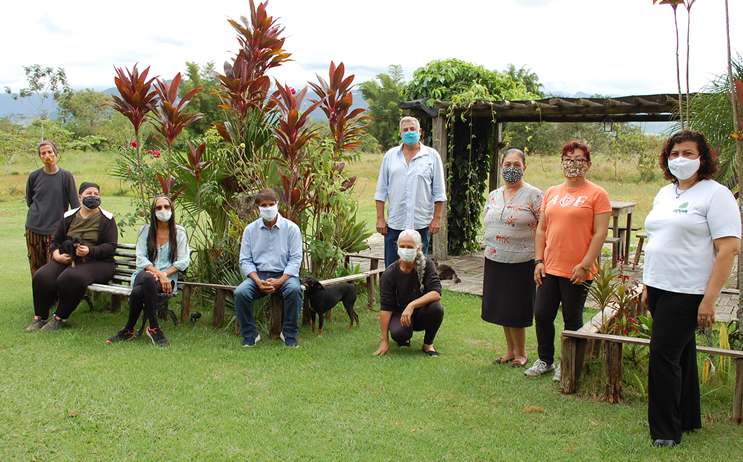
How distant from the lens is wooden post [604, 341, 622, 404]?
353 cm

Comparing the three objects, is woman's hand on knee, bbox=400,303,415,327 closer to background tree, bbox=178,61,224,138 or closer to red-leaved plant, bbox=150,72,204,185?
red-leaved plant, bbox=150,72,204,185

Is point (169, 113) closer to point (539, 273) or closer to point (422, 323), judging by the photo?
point (422, 323)

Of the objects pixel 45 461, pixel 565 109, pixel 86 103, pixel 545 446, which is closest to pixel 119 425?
pixel 45 461

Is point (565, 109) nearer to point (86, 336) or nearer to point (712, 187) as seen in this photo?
point (712, 187)

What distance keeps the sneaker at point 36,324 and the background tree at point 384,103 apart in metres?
34.4

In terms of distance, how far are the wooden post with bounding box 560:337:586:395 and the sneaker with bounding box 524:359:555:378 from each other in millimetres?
310

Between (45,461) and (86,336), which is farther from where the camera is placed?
(86,336)

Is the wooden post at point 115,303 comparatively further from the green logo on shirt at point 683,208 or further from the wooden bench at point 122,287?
the green logo on shirt at point 683,208

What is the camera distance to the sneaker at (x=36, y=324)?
5.12 m

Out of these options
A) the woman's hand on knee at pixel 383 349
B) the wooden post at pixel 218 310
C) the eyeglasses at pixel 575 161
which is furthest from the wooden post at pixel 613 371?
the wooden post at pixel 218 310

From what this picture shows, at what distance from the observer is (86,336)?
4980 millimetres

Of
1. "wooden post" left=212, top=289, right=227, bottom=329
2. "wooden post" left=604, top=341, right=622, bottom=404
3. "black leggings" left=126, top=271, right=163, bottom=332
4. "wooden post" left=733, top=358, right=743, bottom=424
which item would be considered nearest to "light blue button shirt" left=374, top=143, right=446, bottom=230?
"wooden post" left=212, top=289, right=227, bottom=329

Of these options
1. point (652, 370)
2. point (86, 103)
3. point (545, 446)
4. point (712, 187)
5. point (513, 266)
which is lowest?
point (545, 446)

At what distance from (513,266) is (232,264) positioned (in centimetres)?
304
